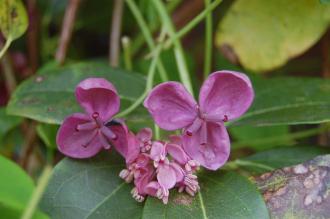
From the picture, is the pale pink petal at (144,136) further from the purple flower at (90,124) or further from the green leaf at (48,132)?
the green leaf at (48,132)

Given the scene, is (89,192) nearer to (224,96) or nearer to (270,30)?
(224,96)

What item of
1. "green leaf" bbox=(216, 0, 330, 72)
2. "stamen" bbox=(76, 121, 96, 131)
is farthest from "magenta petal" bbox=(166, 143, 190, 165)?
"green leaf" bbox=(216, 0, 330, 72)

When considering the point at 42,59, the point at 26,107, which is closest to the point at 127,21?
the point at 42,59

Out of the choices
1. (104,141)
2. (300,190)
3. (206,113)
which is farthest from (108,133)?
(300,190)

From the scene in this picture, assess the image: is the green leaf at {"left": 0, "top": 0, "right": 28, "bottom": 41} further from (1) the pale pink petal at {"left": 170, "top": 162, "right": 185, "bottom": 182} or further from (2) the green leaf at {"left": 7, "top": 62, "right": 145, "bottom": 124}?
(1) the pale pink petal at {"left": 170, "top": 162, "right": 185, "bottom": 182}

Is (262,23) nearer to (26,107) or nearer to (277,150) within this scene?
(277,150)

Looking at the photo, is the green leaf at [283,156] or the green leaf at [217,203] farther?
the green leaf at [283,156]

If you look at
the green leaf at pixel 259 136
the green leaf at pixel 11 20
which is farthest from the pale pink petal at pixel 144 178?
the green leaf at pixel 259 136
